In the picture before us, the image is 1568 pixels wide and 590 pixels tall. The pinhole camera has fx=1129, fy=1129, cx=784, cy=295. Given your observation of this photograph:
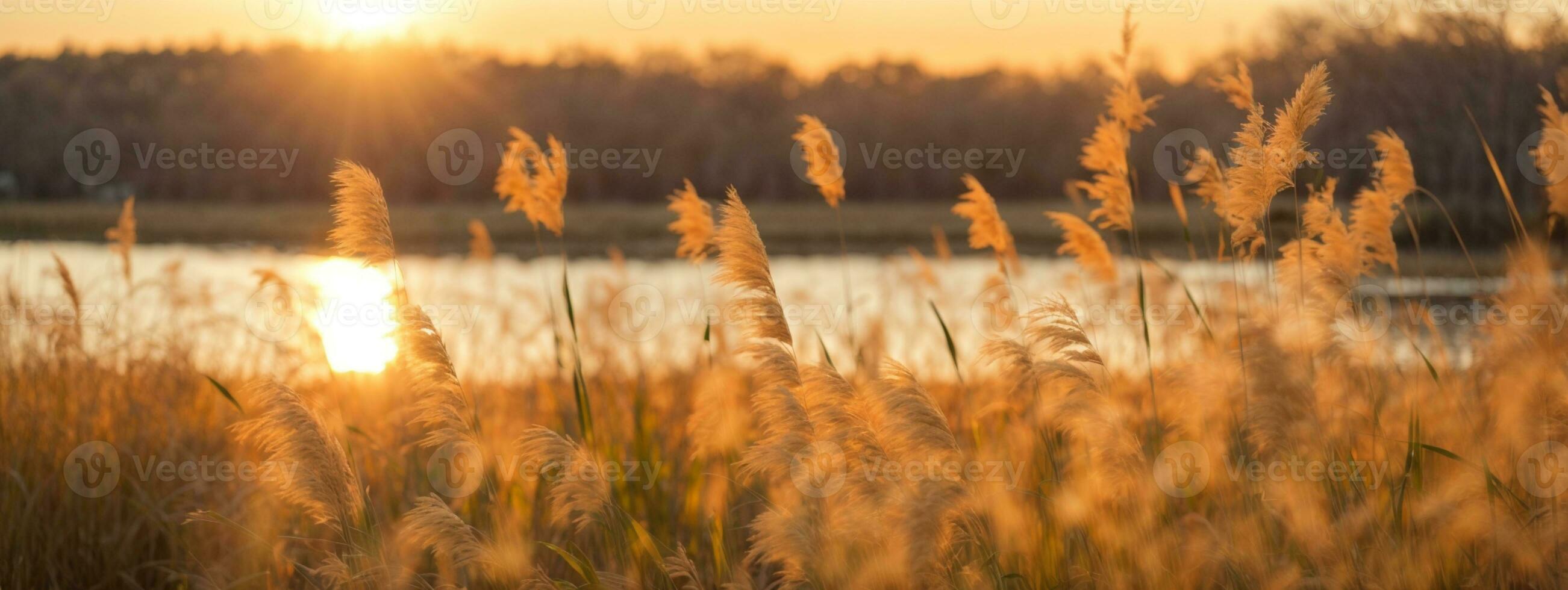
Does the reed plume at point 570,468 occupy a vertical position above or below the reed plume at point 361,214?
below

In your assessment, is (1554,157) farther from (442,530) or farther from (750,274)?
(442,530)

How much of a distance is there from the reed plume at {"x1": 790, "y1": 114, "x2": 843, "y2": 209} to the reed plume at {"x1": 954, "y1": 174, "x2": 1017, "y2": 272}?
0.44m

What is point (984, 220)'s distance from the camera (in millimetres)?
4004

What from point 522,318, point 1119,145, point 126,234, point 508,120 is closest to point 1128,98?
point 1119,145

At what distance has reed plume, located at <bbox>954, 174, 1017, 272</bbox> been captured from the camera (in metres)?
3.94

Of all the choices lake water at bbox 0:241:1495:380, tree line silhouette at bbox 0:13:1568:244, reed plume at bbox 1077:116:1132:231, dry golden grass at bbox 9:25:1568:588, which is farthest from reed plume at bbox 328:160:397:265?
tree line silhouette at bbox 0:13:1568:244

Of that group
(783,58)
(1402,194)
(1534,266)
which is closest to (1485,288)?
(1534,266)

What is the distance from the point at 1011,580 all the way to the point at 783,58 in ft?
231

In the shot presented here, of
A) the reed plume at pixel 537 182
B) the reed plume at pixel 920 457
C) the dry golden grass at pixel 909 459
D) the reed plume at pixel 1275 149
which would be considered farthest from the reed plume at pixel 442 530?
the reed plume at pixel 1275 149

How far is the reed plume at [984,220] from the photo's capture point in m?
3.94

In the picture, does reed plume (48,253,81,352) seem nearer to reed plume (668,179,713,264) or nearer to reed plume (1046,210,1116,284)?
reed plume (668,179,713,264)

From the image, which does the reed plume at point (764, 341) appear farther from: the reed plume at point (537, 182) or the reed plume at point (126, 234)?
the reed plume at point (126, 234)

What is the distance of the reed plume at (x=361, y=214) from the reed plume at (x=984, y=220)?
6.26 feet

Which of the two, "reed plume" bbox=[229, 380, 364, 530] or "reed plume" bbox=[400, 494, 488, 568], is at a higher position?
"reed plume" bbox=[229, 380, 364, 530]
